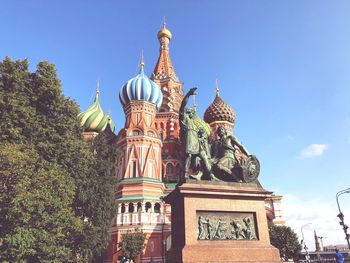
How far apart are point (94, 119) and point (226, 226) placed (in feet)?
122

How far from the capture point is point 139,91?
123ft

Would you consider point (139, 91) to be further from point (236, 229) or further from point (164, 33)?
point (236, 229)

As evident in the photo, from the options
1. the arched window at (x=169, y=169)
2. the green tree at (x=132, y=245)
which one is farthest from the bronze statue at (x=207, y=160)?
the arched window at (x=169, y=169)

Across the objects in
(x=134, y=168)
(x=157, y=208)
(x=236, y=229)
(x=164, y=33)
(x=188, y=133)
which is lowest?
(x=236, y=229)

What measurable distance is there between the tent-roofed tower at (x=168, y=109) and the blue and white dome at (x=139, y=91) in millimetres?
6137

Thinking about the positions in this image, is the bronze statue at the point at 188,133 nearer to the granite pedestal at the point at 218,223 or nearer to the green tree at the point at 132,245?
the granite pedestal at the point at 218,223

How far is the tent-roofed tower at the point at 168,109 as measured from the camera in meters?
40.6

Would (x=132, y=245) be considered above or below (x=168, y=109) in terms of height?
below

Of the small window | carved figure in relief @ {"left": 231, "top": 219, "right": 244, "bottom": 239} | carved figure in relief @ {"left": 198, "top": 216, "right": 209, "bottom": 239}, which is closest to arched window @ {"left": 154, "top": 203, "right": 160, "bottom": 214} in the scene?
the small window

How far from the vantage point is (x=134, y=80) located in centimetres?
3838

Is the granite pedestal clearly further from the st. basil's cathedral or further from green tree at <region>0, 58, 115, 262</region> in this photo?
the st. basil's cathedral

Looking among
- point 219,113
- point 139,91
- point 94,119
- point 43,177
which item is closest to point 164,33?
point 219,113

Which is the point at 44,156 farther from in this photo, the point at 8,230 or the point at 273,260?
the point at 273,260

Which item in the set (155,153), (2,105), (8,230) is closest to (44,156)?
(2,105)
